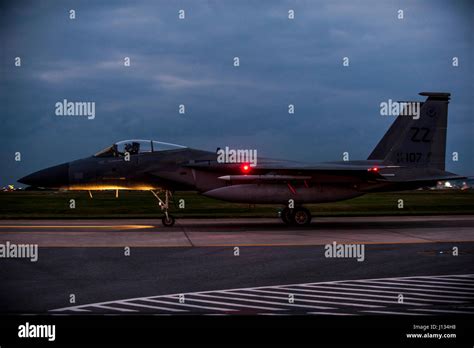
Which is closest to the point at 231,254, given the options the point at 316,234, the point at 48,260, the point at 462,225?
the point at 48,260

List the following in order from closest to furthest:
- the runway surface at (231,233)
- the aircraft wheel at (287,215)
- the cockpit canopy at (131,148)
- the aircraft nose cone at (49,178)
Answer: the runway surface at (231,233) → the aircraft nose cone at (49,178) → the cockpit canopy at (131,148) → the aircraft wheel at (287,215)

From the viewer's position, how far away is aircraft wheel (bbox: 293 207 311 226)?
72.2 ft

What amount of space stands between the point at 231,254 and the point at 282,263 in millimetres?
1816

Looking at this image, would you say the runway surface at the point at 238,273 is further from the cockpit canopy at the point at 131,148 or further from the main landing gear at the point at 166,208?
the cockpit canopy at the point at 131,148

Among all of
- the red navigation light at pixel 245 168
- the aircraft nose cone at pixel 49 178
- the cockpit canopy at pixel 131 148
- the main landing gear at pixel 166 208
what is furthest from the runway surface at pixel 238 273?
the cockpit canopy at pixel 131 148

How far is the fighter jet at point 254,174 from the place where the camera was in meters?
20.6

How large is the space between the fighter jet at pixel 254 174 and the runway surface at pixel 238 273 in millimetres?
1991

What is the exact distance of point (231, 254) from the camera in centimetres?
1376

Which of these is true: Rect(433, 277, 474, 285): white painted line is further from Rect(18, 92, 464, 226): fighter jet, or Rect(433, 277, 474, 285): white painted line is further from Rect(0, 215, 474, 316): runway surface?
Rect(18, 92, 464, 226): fighter jet

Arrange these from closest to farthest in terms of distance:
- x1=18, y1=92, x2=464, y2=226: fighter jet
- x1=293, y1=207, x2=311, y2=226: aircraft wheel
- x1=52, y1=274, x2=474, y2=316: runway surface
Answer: x1=52, y1=274, x2=474, y2=316: runway surface, x1=18, y1=92, x2=464, y2=226: fighter jet, x1=293, y1=207, x2=311, y2=226: aircraft wheel

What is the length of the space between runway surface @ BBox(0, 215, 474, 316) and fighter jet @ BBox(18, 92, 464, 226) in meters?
1.99

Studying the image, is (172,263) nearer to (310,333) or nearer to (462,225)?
(310,333)

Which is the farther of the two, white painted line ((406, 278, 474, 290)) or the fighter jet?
the fighter jet

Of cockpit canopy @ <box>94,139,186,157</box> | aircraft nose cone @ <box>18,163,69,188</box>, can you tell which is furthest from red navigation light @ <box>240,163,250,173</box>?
aircraft nose cone @ <box>18,163,69,188</box>
